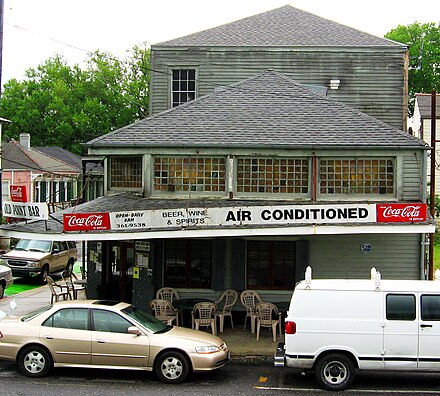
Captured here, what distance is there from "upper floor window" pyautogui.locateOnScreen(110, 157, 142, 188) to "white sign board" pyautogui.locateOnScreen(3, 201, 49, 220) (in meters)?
3.25

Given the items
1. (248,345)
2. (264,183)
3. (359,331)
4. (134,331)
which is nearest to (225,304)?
(248,345)

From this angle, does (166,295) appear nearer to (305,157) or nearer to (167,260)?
(167,260)

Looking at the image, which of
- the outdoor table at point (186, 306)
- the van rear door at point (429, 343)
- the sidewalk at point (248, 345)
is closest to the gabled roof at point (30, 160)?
the sidewalk at point (248, 345)

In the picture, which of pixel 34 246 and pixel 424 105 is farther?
pixel 424 105

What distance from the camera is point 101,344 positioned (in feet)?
38.2

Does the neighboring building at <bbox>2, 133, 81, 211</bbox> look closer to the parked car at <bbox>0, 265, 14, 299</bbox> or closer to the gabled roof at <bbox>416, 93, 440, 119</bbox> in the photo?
the parked car at <bbox>0, 265, 14, 299</bbox>

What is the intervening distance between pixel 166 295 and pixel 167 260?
0.89 meters

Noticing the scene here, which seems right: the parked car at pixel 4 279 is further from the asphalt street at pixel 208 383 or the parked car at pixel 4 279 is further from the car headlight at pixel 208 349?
the car headlight at pixel 208 349

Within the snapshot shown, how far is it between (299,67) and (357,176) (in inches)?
256

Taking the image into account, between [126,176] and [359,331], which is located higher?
[126,176]

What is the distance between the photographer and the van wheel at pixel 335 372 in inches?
447

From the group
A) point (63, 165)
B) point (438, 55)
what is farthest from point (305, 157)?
point (438, 55)

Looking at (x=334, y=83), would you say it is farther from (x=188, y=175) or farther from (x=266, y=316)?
(x=266, y=316)

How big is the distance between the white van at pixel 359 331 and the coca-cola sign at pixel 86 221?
486cm
